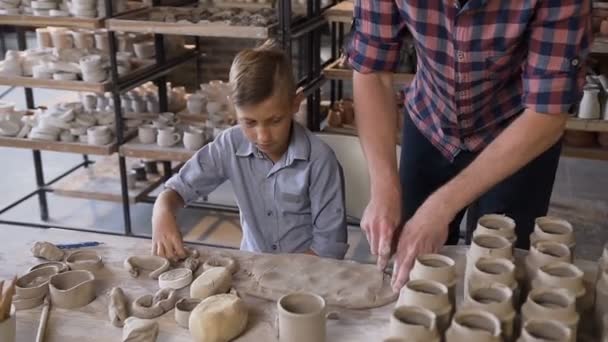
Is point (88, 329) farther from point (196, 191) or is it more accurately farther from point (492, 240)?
point (492, 240)

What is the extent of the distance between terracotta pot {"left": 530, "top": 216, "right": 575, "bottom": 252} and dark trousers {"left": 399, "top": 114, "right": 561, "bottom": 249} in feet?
1.12

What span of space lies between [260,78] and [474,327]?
0.85 metres

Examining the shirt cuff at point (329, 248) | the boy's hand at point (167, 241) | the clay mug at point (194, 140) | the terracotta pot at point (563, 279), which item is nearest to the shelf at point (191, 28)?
the clay mug at point (194, 140)

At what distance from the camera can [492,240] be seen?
3.84ft

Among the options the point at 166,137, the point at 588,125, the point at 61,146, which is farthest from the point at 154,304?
the point at 588,125

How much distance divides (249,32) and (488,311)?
196 centimetres

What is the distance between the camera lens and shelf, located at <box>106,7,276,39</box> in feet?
8.93

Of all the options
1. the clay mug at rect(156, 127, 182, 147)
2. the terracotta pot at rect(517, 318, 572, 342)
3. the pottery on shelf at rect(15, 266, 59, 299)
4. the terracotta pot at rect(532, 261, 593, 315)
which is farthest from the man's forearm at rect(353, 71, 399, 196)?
the clay mug at rect(156, 127, 182, 147)

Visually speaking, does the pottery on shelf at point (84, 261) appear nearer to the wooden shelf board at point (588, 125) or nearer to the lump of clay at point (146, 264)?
the lump of clay at point (146, 264)

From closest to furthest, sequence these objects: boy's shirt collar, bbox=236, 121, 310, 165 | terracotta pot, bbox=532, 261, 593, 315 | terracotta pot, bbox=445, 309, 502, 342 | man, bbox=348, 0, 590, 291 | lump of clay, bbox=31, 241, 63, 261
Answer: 1. terracotta pot, bbox=445, 309, 502, 342
2. terracotta pot, bbox=532, 261, 593, 315
3. man, bbox=348, 0, 590, 291
4. lump of clay, bbox=31, 241, 63, 261
5. boy's shirt collar, bbox=236, 121, 310, 165

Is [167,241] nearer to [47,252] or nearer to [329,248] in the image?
[47,252]

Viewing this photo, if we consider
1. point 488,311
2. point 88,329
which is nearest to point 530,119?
point 488,311

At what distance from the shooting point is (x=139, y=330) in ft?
3.70

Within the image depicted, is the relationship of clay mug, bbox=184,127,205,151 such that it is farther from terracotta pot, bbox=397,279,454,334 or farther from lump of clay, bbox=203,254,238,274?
terracotta pot, bbox=397,279,454,334
